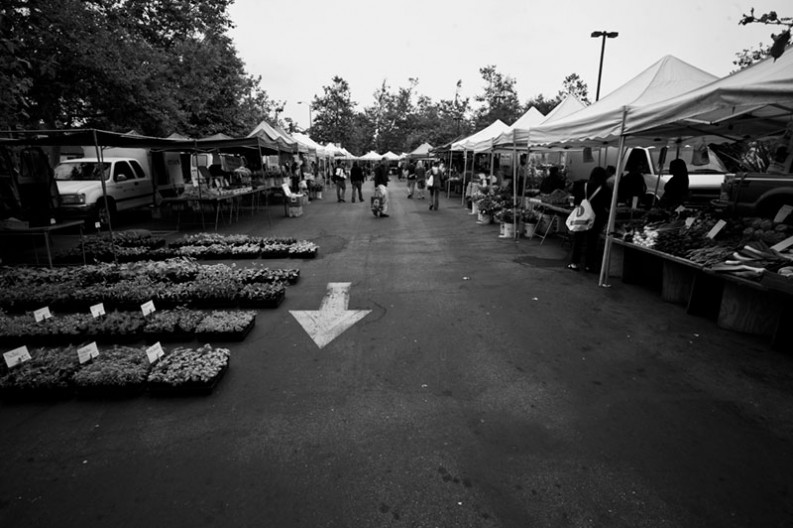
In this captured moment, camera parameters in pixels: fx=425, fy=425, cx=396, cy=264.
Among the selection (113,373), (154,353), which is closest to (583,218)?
(154,353)

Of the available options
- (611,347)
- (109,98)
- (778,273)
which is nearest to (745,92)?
(778,273)

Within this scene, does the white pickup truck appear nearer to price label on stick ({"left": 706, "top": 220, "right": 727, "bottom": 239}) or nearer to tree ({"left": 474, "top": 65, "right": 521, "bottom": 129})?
price label on stick ({"left": 706, "top": 220, "right": 727, "bottom": 239})

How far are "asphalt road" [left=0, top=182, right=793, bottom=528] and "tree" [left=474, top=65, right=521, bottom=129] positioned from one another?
142 ft

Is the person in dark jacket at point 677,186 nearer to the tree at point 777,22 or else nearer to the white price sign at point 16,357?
the tree at point 777,22

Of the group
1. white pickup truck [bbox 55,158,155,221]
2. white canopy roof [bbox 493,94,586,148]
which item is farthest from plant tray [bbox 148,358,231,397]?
white pickup truck [bbox 55,158,155,221]

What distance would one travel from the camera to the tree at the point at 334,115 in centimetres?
6450

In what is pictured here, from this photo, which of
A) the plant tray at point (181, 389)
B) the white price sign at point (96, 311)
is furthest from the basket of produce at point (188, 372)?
the white price sign at point (96, 311)

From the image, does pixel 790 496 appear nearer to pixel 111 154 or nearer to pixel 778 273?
pixel 778 273

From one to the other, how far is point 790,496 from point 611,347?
2.33 m

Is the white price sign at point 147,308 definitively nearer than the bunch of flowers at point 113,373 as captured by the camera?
No

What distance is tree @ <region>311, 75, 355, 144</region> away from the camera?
64.5 meters

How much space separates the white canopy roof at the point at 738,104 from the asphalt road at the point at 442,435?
2778 mm

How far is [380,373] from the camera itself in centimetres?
450

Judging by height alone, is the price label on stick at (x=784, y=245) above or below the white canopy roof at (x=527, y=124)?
below
